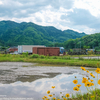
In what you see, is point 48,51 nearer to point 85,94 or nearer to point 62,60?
point 62,60

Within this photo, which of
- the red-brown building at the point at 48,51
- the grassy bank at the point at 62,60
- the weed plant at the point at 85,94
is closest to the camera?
the weed plant at the point at 85,94

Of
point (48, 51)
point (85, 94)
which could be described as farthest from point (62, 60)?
point (85, 94)

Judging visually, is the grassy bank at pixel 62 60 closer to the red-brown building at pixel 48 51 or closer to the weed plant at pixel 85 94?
the red-brown building at pixel 48 51

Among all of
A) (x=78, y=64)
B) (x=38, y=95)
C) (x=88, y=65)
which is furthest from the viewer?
(x=78, y=64)

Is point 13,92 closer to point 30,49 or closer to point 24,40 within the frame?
point 30,49

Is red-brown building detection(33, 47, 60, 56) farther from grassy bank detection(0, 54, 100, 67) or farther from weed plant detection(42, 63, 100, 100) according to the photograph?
weed plant detection(42, 63, 100, 100)

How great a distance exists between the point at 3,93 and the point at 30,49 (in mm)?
41418

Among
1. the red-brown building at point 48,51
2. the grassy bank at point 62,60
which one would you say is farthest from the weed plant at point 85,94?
the red-brown building at point 48,51

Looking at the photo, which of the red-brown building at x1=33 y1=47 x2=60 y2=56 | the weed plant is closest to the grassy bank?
the red-brown building at x1=33 y1=47 x2=60 y2=56

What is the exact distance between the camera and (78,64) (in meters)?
20.1

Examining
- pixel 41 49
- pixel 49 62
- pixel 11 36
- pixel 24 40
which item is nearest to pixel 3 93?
pixel 49 62

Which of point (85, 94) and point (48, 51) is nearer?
point (85, 94)

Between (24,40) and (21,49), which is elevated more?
(24,40)

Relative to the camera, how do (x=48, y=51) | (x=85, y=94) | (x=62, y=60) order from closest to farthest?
(x=85, y=94) → (x=62, y=60) → (x=48, y=51)
